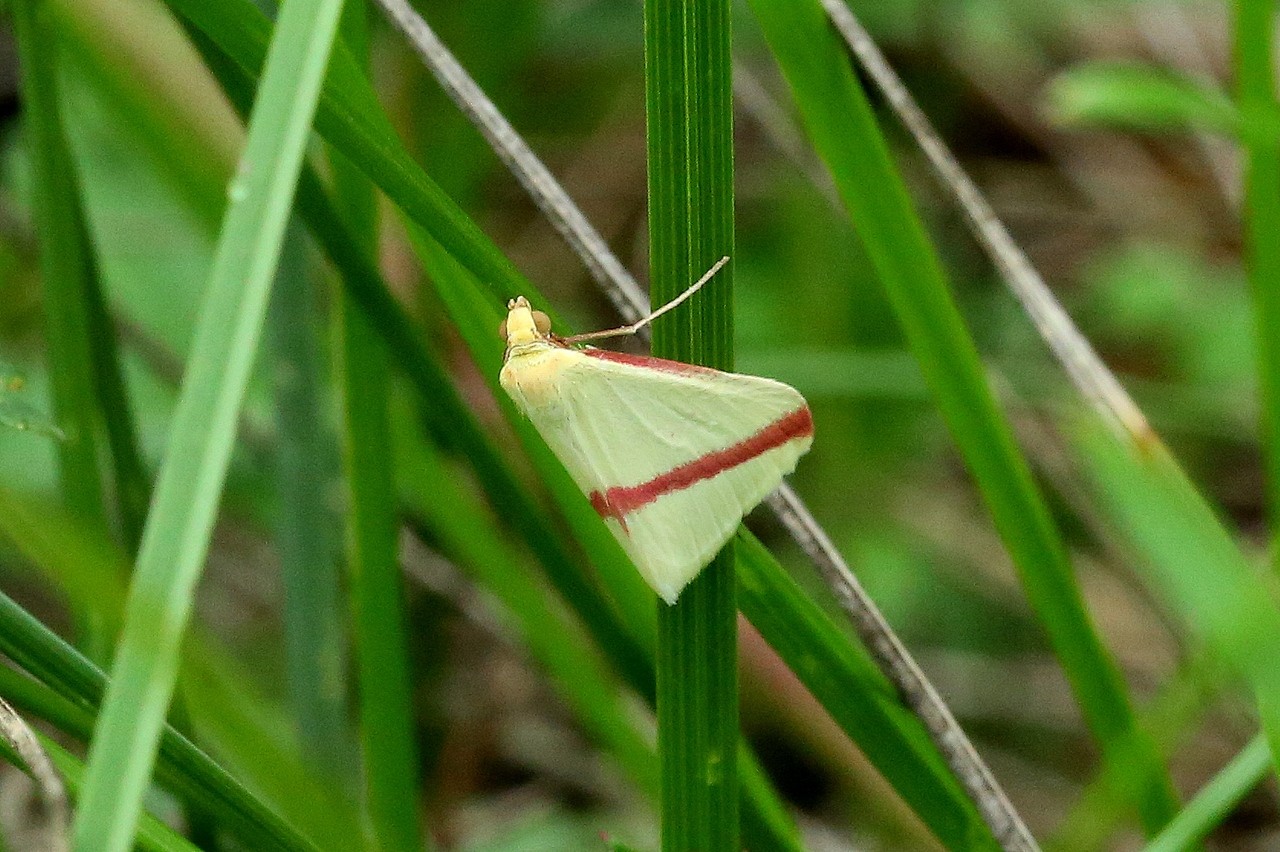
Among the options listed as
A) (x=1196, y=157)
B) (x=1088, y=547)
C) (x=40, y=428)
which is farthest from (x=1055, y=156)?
(x=40, y=428)

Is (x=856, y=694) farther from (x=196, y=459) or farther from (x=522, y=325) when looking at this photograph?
(x=196, y=459)

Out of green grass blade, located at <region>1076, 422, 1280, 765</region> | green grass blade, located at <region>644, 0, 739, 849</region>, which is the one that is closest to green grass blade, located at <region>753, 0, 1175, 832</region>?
green grass blade, located at <region>644, 0, 739, 849</region>

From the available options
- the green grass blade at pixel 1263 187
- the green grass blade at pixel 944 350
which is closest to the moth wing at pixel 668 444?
the green grass blade at pixel 944 350

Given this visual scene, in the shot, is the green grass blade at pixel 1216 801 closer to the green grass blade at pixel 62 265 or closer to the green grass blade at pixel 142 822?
the green grass blade at pixel 142 822

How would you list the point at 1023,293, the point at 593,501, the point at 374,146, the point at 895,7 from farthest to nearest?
the point at 895,7 < the point at 1023,293 < the point at 593,501 < the point at 374,146

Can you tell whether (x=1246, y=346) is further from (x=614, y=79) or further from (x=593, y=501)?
(x=593, y=501)

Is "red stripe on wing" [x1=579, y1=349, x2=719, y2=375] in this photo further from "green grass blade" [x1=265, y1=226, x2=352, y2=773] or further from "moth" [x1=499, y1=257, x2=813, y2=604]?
"green grass blade" [x1=265, y1=226, x2=352, y2=773]
